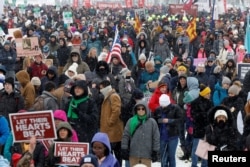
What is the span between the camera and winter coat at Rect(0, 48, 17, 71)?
12500 millimetres

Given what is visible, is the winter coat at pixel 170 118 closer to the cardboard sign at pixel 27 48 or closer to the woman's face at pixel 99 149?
the woman's face at pixel 99 149

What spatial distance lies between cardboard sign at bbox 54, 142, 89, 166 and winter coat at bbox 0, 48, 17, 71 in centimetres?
691

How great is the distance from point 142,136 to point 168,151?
988mm

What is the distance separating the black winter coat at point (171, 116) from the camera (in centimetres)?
777

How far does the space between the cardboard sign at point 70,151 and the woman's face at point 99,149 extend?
0.30 metres

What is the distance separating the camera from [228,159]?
4562mm

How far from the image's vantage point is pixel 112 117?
7.80 metres

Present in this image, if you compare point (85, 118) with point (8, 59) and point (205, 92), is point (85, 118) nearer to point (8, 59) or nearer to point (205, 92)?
point (205, 92)

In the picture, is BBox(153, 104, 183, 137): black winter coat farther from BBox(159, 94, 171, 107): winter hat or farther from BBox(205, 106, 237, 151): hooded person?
BBox(205, 106, 237, 151): hooded person

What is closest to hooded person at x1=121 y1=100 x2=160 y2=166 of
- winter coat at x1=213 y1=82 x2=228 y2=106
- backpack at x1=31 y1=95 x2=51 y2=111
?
backpack at x1=31 y1=95 x2=51 y2=111

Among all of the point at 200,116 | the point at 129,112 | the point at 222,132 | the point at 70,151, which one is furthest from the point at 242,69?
the point at 70,151

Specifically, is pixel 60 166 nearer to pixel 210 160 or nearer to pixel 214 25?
pixel 210 160

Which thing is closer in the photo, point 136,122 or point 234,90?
point 136,122

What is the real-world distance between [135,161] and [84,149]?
61.2 inches
